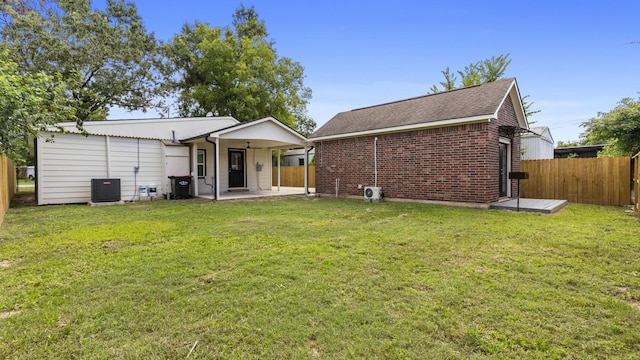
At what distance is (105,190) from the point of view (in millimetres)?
10359

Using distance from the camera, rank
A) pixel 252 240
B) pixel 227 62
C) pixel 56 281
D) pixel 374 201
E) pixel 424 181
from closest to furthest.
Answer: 1. pixel 56 281
2. pixel 252 240
3. pixel 424 181
4. pixel 374 201
5. pixel 227 62

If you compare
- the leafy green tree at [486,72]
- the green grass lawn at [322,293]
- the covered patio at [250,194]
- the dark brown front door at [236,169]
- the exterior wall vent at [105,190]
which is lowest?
the green grass lawn at [322,293]

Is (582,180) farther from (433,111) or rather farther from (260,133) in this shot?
(260,133)

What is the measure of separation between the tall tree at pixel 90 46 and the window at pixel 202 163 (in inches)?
173

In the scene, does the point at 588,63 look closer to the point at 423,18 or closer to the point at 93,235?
the point at 423,18

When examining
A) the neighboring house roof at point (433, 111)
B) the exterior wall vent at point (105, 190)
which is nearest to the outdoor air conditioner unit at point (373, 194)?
the neighboring house roof at point (433, 111)

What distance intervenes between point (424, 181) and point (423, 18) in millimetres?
6857

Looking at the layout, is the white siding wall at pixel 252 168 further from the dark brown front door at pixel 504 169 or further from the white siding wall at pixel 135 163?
the dark brown front door at pixel 504 169

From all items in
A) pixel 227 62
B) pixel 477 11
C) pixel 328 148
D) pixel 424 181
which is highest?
pixel 227 62

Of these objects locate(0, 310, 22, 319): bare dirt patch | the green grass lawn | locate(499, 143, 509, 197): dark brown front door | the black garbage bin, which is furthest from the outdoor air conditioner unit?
locate(0, 310, 22, 319): bare dirt patch

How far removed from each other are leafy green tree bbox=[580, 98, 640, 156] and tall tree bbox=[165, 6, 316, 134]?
17.8 meters

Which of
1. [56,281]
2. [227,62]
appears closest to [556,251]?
[56,281]

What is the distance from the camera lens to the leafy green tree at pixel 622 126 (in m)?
10.9

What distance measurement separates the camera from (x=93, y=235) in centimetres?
556
